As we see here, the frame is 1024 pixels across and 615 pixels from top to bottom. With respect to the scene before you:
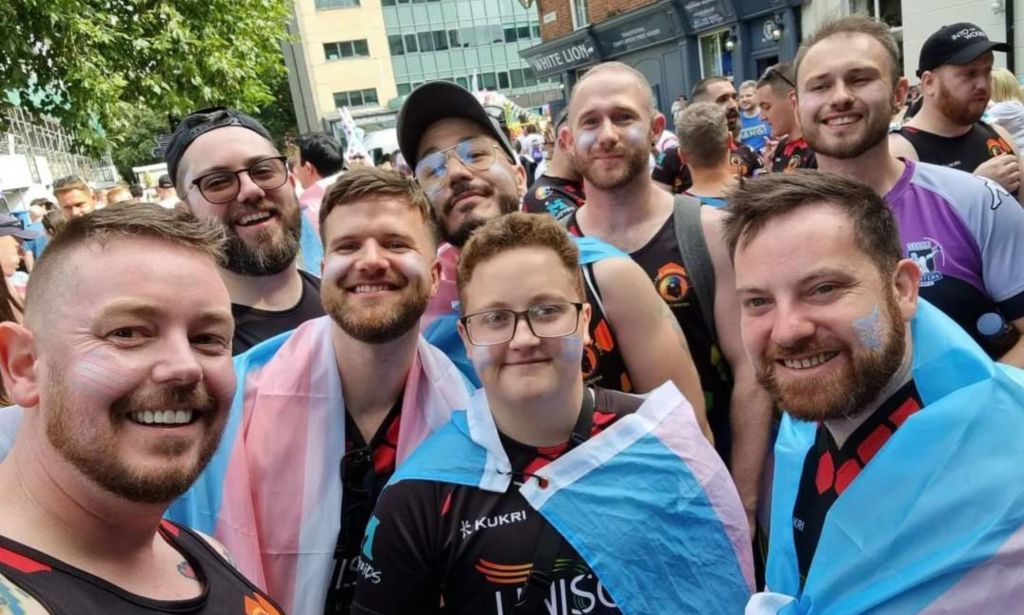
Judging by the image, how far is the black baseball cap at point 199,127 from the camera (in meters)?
2.76

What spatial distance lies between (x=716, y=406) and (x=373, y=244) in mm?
1356

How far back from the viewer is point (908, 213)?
2402 mm

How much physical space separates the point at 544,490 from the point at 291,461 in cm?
76

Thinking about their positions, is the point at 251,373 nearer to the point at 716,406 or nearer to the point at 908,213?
the point at 716,406

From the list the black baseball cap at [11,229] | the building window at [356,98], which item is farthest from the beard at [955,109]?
the building window at [356,98]

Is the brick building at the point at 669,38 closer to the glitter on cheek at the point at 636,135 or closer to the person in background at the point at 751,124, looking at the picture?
the person in background at the point at 751,124

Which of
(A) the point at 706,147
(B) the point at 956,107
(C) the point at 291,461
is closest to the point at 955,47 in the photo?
(B) the point at 956,107

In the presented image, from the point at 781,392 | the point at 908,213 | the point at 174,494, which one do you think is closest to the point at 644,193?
the point at 908,213

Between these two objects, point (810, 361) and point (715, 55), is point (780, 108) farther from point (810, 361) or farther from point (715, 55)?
point (715, 55)

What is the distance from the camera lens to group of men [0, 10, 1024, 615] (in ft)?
4.48

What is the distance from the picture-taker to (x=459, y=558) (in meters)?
1.73

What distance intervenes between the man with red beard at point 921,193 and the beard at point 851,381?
71cm

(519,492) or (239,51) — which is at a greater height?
(239,51)

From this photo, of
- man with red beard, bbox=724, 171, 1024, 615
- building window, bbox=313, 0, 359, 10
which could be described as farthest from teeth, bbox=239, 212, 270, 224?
building window, bbox=313, 0, 359, 10
